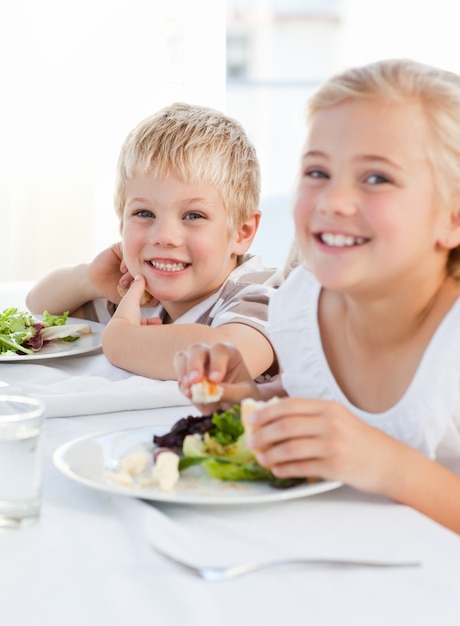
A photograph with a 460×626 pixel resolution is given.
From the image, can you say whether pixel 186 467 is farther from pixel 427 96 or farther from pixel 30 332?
pixel 30 332

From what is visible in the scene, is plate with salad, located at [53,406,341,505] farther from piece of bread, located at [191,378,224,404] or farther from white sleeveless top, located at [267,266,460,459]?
white sleeveless top, located at [267,266,460,459]

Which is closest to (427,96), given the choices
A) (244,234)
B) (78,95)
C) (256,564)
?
(256,564)

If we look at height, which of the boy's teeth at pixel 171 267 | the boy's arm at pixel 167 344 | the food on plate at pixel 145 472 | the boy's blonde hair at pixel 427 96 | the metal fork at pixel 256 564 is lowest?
the boy's arm at pixel 167 344

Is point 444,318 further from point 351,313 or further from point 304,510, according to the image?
point 304,510

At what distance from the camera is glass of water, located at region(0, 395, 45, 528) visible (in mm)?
896

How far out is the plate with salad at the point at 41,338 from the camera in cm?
173

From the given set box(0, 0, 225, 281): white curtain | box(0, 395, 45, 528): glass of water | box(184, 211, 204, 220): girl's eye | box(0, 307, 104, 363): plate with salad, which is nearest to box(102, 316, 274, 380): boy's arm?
box(0, 307, 104, 363): plate with salad

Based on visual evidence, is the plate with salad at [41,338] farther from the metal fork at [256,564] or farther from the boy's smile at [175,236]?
the metal fork at [256,564]

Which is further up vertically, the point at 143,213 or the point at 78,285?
the point at 143,213

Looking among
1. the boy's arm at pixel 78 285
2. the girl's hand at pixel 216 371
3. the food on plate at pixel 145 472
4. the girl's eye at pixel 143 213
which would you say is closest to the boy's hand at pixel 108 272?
the boy's arm at pixel 78 285

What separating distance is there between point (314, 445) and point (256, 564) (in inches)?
7.4

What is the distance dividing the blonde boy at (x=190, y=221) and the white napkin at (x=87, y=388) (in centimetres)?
9

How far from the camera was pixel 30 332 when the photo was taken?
1798 mm

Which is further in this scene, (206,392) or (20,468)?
(206,392)
